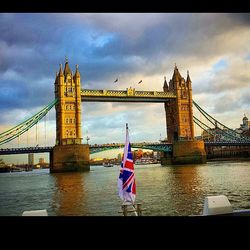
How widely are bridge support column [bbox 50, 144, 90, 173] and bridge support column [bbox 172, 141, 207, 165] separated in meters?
14.7

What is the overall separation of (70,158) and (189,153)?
59.1ft

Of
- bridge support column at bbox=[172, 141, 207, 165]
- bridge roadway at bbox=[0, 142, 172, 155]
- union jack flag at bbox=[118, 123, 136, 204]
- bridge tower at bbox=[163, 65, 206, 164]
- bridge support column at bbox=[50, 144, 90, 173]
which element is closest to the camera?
union jack flag at bbox=[118, 123, 136, 204]

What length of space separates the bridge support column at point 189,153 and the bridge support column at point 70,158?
14.7m

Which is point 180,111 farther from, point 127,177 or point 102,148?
point 127,177

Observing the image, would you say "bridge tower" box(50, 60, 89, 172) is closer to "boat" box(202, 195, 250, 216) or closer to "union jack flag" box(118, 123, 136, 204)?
"union jack flag" box(118, 123, 136, 204)

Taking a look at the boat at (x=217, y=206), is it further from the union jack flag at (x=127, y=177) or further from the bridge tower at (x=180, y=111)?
the bridge tower at (x=180, y=111)

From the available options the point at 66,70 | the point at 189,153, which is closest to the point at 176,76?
the point at 189,153

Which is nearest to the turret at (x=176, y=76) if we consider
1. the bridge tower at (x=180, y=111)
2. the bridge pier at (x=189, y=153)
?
the bridge tower at (x=180, y=111)

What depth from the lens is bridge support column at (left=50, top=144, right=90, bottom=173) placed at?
40.2 m

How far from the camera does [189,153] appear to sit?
49.2 m

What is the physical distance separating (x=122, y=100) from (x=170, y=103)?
1176 centimetres

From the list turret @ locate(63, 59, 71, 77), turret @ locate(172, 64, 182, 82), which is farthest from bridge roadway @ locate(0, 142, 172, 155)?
turret @ locate(172, 64, 182, 82)

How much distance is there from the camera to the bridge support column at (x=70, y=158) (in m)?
40.2

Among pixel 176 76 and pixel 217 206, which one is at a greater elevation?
pixel 176 76
